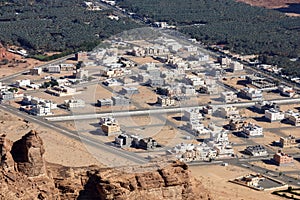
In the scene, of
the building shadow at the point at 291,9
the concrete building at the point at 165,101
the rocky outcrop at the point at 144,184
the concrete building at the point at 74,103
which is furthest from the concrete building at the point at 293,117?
the building shadow at the point at 291,9

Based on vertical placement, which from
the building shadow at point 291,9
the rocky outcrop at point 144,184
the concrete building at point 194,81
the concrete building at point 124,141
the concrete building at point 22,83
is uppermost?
the rocky outcrop at point 144,184

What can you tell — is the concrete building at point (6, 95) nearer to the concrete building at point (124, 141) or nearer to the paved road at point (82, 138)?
the paved road at point (82, 138)

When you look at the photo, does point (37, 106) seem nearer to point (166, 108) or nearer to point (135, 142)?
point (166, 108)

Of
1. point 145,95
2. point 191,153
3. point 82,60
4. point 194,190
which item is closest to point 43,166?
point 194,190

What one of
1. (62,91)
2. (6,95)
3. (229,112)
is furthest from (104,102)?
(229,112)

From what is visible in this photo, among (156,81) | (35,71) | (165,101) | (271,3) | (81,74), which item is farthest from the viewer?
(271,3)
